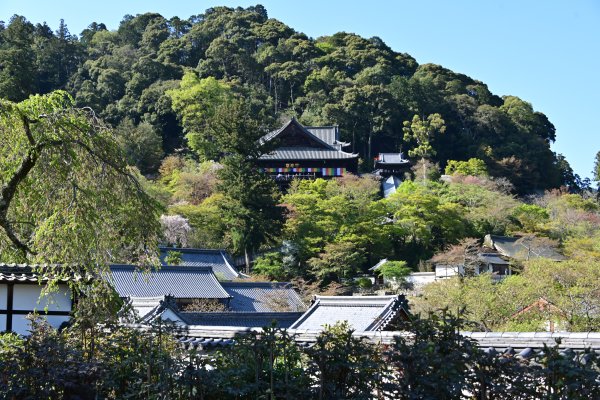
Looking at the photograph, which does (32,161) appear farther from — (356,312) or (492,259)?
(492,259)

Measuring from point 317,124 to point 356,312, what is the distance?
35.3 meters

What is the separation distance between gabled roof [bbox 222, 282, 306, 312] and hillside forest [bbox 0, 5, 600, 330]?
4.06 metres

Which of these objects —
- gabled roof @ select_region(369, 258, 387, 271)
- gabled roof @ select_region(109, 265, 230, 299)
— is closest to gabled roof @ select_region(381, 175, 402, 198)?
gabled roof @ select_region(369, 258, 387, 271)

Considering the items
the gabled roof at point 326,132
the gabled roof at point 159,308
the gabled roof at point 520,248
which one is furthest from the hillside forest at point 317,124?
the gabled roof at point 159,308

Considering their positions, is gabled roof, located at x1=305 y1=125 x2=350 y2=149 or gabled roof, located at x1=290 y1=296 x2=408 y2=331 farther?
gabled roof, located at x1=305 y1=125 x2=350 y2=149

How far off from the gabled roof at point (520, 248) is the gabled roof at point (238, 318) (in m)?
12.2

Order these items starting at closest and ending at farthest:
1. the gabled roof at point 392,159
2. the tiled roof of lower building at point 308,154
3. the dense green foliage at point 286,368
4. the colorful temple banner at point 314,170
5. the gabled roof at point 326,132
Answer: the dense green foliage at point 286,368
the tiled roof of lower building at point 308,154
the colorful temple banner at point 314,170
the gabled roof at point 326,132
the gabled roof at point 392,159

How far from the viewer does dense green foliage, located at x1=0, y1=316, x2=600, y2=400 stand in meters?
5.27

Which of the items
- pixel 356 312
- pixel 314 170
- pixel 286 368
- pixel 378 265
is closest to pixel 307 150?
pixel 314 170

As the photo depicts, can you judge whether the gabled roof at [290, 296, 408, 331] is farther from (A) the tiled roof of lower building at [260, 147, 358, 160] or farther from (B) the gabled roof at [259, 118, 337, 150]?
(B) the gabled roof at [259, 118, 337, 150]

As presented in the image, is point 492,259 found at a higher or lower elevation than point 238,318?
higher

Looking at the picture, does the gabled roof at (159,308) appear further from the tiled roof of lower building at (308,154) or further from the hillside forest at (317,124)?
the tiled roof of lower building at (308,154)

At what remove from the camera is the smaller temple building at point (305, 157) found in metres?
44.7

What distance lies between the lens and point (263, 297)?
25.3 m
